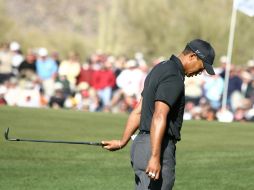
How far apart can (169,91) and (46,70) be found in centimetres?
1877

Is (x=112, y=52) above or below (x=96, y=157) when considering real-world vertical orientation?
below

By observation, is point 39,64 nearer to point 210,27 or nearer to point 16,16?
point 210,27

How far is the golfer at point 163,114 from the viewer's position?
676cm

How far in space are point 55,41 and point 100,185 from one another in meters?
42.8

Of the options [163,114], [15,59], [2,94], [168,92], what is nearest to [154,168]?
[163,114]

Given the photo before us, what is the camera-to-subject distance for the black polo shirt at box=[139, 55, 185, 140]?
675cm

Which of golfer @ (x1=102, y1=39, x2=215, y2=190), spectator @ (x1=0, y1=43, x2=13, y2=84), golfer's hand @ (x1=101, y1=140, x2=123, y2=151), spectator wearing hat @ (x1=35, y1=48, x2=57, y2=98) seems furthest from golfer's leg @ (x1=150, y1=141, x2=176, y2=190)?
spectator @ (x1=0, y1=43, x2=13, y2=84)

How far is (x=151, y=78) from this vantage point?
22.6 feet

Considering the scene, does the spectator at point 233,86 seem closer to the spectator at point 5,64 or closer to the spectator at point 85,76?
the spectator at point 85,76

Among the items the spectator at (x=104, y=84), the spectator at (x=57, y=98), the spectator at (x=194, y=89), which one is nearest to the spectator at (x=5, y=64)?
the spectator at (x=57, y=98)

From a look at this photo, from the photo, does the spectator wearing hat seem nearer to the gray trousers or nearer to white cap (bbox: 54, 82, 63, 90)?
white cap (bbox: 54, 82, 63, 90)

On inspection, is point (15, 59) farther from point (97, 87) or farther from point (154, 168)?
point (154, 168)

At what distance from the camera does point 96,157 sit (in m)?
14.0

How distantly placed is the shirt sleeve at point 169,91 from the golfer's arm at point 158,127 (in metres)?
0.05
